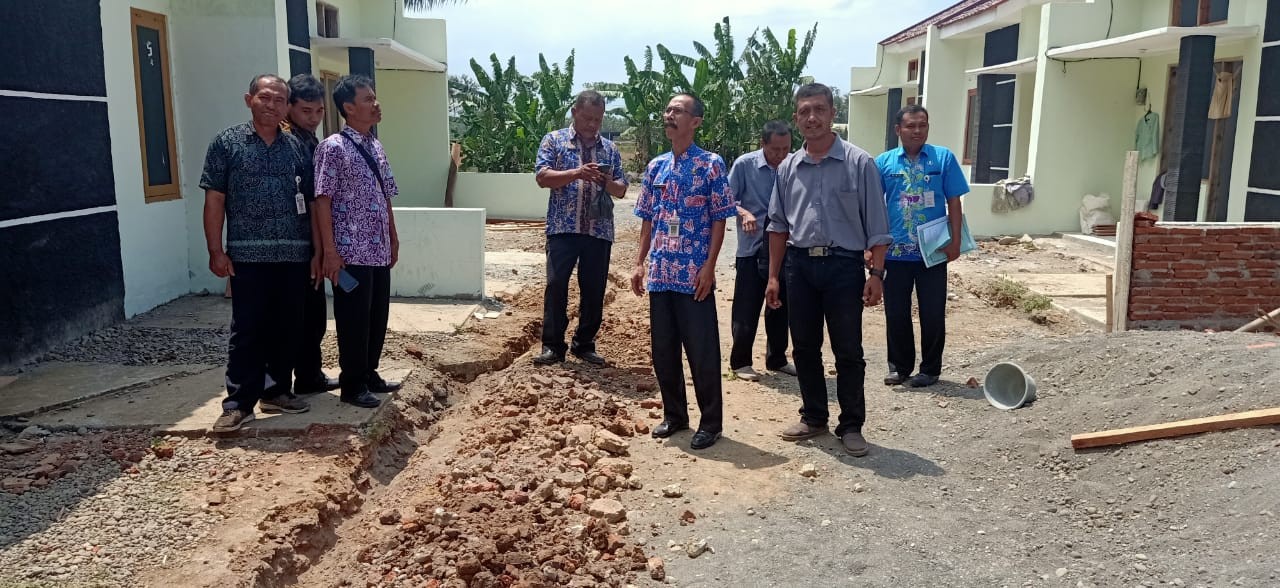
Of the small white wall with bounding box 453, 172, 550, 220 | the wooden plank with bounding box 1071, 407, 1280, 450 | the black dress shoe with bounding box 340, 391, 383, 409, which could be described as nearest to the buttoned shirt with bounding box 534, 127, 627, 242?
the black dress shoe with bounding box 340, 391, 383, 409

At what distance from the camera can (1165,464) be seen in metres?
3.99

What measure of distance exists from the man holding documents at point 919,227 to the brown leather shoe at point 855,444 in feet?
4.49

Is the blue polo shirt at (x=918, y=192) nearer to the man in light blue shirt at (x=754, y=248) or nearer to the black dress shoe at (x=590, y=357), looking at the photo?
the man in light blue shirt at (x=754, y=248)

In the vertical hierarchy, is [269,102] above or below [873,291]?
above

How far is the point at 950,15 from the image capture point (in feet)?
58.1

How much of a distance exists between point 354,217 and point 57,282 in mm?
2643

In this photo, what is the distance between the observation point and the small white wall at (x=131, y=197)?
21.5ft

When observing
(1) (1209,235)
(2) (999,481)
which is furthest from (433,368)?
(1) (1209,235)

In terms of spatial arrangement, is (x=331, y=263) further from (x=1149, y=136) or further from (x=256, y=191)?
(x=1149, y=136)

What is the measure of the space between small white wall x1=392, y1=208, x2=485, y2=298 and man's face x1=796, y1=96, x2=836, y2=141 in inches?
157

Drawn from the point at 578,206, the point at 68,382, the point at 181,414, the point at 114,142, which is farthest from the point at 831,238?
the point at 114,142

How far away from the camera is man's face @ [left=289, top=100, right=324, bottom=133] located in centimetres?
477

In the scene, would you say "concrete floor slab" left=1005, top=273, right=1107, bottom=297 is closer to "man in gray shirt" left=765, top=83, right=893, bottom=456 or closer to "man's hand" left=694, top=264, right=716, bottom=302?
"man in gray shirt" left=765, top=83, right=893, bottom=456

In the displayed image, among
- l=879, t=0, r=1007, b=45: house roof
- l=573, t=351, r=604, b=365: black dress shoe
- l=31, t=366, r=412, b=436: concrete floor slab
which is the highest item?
l=879, t=0, r=1007, b=45: house roof
